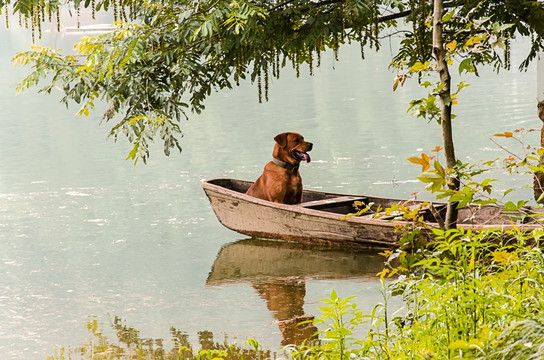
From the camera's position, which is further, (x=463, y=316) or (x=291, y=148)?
(x=291, y=148)

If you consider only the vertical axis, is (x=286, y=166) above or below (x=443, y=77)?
below

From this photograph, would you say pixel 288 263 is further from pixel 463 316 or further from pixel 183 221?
pixel 463 316

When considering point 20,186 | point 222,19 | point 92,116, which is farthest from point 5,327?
point 92,116

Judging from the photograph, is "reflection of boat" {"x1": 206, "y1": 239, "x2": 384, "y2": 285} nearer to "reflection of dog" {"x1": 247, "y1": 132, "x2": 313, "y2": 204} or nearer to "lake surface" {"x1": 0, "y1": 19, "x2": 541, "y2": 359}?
"lake surface" {"x1": 0, "y1": 19, "x2": 541, "y2": 359}

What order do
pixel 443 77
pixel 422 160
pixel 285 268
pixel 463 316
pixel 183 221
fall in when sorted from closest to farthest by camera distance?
1. pixel 463 316
2. pixel 422 160
3. pixel 443 77
4. pixel 285 268
5. pixel 183 221

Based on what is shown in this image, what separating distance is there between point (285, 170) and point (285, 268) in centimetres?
171

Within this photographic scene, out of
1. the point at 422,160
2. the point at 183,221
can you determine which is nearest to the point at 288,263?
the point at 183,221

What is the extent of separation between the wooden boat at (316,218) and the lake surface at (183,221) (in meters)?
0.20

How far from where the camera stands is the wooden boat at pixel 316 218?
10484mm

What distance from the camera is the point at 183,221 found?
13.5 metres

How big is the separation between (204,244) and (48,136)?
17054 millimetres

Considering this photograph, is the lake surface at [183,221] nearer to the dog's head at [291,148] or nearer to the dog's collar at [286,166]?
the dog's collar at [286,166]

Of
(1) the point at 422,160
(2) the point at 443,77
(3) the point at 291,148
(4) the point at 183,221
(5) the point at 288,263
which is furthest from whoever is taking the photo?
(4) the point at 183,221

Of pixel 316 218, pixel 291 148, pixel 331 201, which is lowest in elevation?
pixel 316 218
